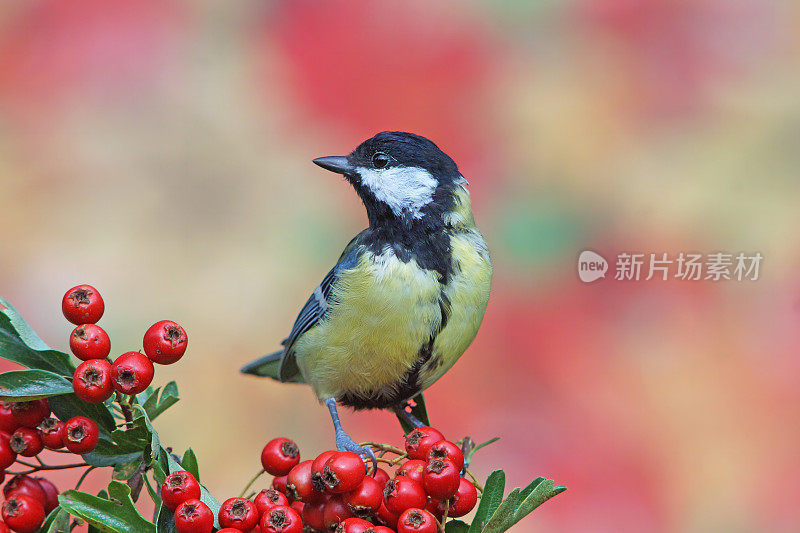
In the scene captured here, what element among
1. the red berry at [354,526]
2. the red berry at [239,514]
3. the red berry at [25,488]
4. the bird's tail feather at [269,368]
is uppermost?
the bird's tail feather at [269,368]

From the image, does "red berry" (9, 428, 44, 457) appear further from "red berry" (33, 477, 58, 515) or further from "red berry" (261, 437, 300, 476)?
"red berry" (261, 437, 300, 476)

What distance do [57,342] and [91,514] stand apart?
1.84 m

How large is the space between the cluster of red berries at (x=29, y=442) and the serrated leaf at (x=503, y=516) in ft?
1.70

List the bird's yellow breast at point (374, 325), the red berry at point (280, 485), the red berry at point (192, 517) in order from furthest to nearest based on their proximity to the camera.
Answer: the bird's yellow breast at point (374, 325)
the red berry at point (280, 485)
the red berry at point (192, 517)

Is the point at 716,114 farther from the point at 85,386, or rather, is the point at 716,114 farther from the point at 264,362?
the point at 85,386

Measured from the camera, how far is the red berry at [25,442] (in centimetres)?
102

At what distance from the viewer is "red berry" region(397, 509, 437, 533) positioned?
3.17 feet

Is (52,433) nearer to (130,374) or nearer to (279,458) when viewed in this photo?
(130,374)

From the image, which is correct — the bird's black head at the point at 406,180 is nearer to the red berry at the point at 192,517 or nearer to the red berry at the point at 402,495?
the red berry at the point at 402,495

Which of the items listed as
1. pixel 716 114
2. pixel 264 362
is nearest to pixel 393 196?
pixel 264 362

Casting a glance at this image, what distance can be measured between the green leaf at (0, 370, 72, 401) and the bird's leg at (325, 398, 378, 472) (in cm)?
45

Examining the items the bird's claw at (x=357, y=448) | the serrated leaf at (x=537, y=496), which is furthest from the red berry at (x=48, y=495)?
the serrated leaf at (x=537, y=496)

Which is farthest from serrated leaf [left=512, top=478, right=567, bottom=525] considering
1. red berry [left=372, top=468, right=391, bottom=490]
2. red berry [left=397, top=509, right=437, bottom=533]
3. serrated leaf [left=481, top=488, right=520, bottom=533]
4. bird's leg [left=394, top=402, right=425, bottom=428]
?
bird's leg [left=394, top=402, right=425, bottom=428]

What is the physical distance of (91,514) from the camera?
37.7 inches
